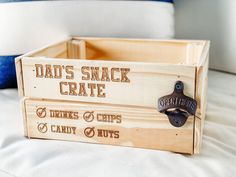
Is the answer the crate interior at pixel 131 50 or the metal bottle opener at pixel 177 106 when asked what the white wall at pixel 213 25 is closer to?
the crate interior at pixel 131 50

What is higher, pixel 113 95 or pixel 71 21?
pixel 71 21

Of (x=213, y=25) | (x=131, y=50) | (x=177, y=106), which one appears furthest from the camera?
(x=213, y=25)

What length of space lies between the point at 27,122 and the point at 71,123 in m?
0.09

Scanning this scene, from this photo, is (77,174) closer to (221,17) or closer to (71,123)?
(71,123)

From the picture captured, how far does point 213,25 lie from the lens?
985 millimetres

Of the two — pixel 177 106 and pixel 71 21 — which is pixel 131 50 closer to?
pixel 71 21

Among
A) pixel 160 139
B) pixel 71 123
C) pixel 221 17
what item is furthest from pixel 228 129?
pixel 221 17

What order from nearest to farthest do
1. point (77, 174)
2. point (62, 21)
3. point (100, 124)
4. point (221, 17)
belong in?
1. point (77, 174)
2. point (100, 124)
3. point (62, 21)
4. point (221, 17)

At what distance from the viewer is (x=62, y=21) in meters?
0.86

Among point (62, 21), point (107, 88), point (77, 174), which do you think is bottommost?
point (77, 174)

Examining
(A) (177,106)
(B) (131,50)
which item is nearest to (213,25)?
(B) (131,50)

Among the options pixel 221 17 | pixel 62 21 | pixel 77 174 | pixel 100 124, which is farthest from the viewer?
pixel 221 17

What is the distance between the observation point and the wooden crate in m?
0.57

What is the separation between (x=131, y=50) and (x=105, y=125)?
0.92 ft
